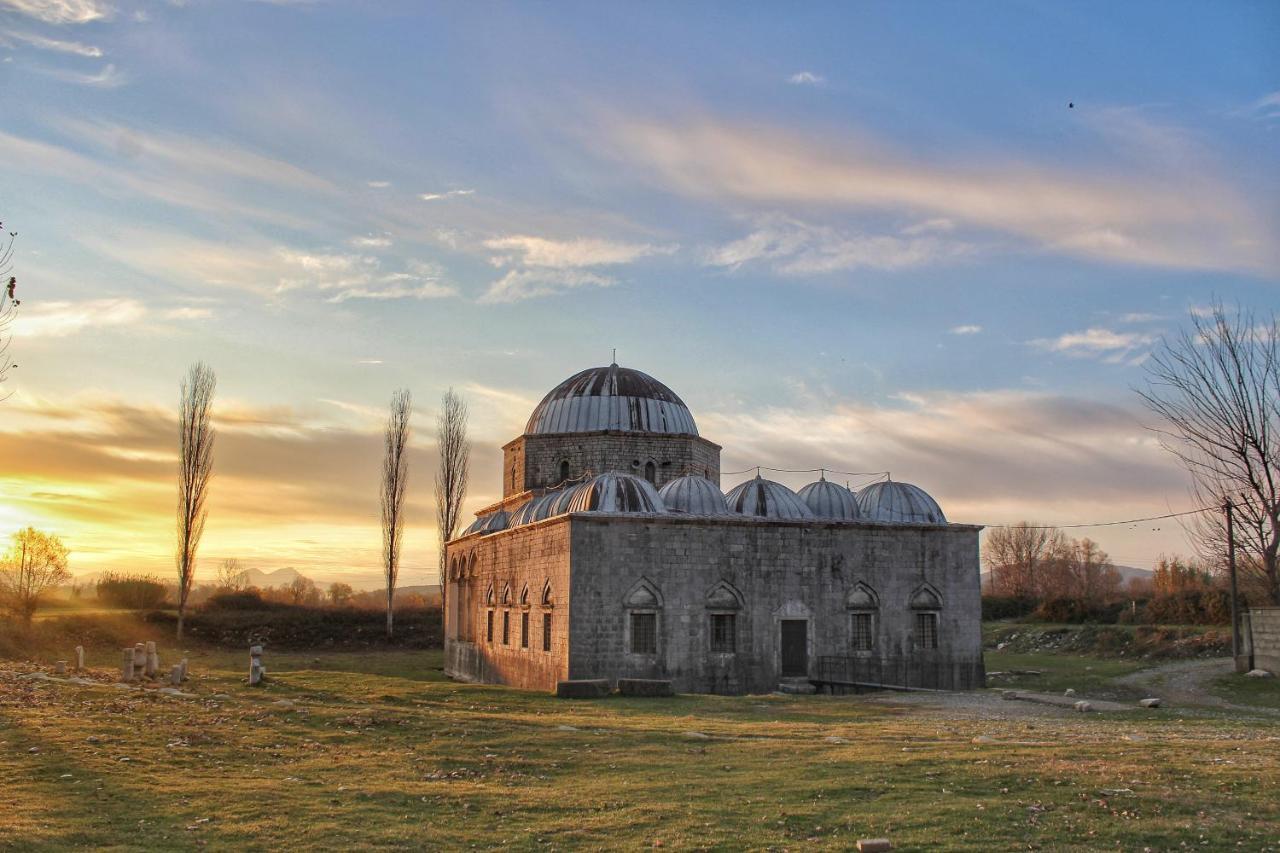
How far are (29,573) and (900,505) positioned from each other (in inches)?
1400

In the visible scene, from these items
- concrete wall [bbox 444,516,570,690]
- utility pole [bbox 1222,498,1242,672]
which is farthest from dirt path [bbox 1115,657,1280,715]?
concrete wall [bbox 444,516,570,690]

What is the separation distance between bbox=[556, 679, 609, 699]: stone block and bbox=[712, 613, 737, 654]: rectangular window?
14.8 feet

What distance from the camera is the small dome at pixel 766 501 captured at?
87.5 ft

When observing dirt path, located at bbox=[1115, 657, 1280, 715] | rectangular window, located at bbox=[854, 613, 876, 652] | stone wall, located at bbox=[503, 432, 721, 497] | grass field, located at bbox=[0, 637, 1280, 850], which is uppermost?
stone wall, located at bbox=[503, 432, 721, 497]

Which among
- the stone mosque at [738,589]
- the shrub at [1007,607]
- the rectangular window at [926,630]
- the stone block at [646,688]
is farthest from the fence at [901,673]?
the shrub at [1007,607]

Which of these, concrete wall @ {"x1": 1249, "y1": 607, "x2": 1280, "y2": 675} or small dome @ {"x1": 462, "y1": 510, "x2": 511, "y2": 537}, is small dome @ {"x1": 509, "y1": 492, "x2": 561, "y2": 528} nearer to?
small dome @ {"x1": 462, "y1": 510, "x2": 511, "y2": 537}

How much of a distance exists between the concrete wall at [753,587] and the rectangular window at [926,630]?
0.16m

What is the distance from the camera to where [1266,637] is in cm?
2605

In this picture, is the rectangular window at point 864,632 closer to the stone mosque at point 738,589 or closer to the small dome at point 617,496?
the stone mosque at point 738,589

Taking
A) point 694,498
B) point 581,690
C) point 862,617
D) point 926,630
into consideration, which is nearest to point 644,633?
point 581,690

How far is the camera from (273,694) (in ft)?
62.4

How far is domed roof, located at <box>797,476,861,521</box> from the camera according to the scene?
28344mm

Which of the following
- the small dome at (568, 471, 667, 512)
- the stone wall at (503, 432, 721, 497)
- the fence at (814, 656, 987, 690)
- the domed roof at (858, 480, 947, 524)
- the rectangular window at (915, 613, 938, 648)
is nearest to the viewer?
the small dome at (568, 471, 667, 512)

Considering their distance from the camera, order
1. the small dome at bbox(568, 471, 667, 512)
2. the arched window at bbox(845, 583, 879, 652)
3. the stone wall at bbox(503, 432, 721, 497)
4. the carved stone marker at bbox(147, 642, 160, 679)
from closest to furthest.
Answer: the carved stone marker at bbox(147, 642, 160, 679) → the small dome at bbox(568, 471, 667, 512) → the arched window at bbox(845, 583, 879, 652) → the stone wall at bbox(503, 432, 721, 497)
